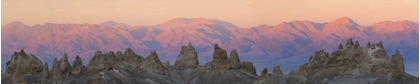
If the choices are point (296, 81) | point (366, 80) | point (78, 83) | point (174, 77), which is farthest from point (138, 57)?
point (296, 81)

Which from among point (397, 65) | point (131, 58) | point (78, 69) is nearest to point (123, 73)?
point (78, 69)

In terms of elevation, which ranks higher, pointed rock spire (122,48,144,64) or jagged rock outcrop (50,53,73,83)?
pointed rock spire (122,48,144,64)

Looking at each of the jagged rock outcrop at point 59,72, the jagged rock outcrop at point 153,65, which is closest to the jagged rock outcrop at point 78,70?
the jagged rock outcrop at point 59,72

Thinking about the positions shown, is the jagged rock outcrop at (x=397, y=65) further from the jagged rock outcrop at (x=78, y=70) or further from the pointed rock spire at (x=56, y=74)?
the pointed rock spire at (x=56, y=74)

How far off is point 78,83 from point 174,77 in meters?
39.5

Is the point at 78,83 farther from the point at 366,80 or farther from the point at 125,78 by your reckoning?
the point at 366,80

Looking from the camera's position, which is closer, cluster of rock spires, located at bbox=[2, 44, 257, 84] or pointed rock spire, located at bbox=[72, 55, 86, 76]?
cluster of rock spires, located at bbox=[2, 44, 257, 84]

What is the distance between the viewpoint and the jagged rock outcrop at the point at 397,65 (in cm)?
17575

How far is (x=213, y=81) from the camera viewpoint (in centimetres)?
19800

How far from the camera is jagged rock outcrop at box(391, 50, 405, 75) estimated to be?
176 m

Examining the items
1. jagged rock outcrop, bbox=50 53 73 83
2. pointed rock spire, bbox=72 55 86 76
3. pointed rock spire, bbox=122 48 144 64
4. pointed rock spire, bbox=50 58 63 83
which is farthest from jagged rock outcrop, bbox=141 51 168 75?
pointed rock spire, bbox=50 58 63 83

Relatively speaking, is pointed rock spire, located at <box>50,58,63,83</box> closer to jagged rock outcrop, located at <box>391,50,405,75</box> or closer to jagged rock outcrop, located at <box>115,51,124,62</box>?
jagged rock outcrop, located at <box>115,51,124,62</box>

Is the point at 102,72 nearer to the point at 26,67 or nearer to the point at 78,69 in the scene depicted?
the point at 78,69

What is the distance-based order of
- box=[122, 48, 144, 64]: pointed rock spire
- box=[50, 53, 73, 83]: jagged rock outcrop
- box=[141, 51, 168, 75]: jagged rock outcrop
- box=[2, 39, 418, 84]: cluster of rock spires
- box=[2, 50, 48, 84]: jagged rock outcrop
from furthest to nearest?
box=[122, 48, 144, 64]: pointed rock spire → box=[141, 51, 168, 75]: jagged rock outcrop → box=[2, 50, 48, 84]: jagged rock outcrop → box=[50, 53, 73, 83]: jagged rock outcrop → box=[2, 39, 418, 84]: cluster of rock spires
